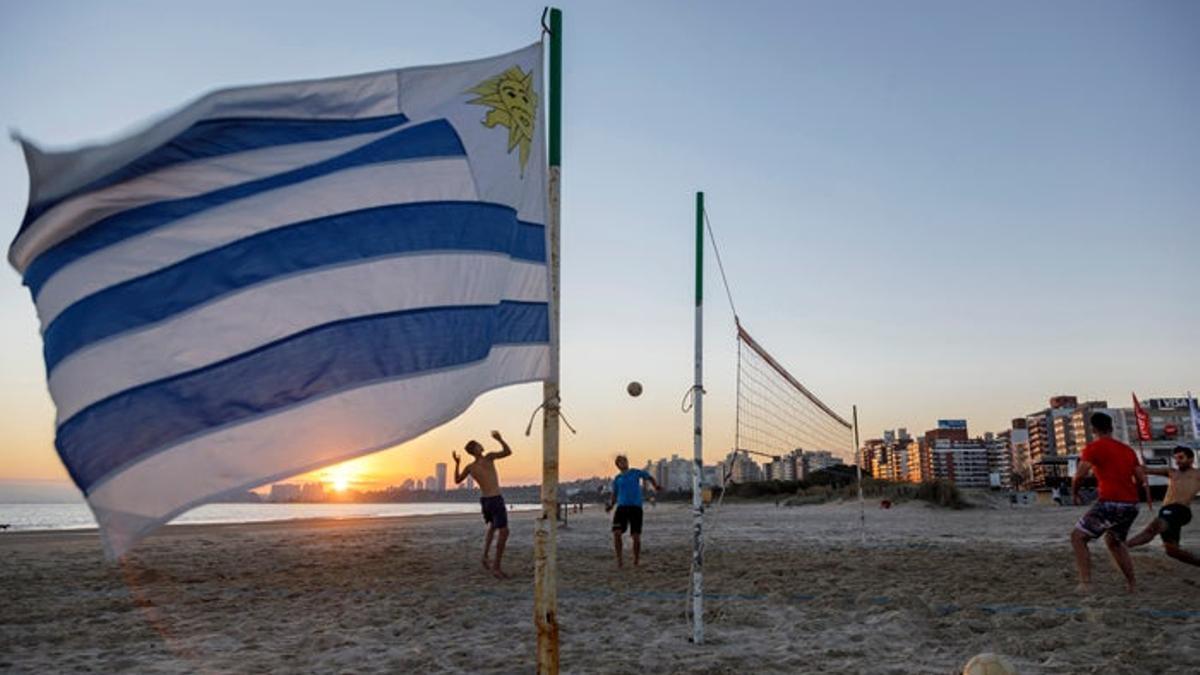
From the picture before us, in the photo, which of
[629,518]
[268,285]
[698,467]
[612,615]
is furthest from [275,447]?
[629,518]

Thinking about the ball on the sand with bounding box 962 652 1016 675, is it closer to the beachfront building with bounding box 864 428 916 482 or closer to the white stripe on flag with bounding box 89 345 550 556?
the white stripe on flag with bounding box 89 345 550 556

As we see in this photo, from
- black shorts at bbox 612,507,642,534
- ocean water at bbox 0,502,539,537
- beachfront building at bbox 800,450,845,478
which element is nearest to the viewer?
black shorts at bbox 612,507,642,534

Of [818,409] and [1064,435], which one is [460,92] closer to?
[818,409]

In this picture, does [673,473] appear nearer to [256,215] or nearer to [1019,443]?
[1019,443]

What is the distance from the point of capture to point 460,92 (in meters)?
3.47

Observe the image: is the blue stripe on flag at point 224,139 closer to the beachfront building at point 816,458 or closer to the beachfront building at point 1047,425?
the beachfront building at point 816,458

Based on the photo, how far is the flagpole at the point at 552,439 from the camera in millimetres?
3074

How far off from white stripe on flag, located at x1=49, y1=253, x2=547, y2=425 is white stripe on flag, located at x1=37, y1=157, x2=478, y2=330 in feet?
0.78

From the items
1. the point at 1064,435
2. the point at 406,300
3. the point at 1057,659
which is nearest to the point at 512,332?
the point at 406,300

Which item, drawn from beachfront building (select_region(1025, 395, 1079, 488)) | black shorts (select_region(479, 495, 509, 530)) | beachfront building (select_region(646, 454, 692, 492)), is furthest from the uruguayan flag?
beachfront building (select_region(1025, 395, 1079, 488))

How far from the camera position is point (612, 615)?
253 inches

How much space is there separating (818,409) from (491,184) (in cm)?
874

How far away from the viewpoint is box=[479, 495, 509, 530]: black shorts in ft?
30.3

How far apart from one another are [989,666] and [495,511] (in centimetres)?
662
